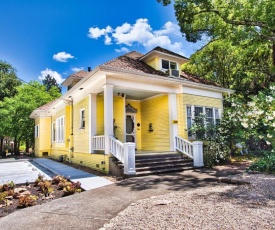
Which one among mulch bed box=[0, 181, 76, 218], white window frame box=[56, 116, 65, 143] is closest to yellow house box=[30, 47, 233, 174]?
white window frame box=[56, 116, 65, 143]

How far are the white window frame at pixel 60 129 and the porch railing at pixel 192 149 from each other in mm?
7795

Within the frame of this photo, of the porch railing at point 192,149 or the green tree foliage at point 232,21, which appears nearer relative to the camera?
the porch railing at point 192,149

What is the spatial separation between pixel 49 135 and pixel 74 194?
563 inches

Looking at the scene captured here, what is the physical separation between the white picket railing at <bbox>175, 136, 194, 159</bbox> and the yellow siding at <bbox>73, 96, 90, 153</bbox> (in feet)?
14.0

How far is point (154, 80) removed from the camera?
9.74 m

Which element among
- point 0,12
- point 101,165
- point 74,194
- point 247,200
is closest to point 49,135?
point 0,12

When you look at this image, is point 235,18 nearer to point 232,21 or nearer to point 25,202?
point 232,21

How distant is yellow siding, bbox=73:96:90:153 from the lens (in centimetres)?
1036

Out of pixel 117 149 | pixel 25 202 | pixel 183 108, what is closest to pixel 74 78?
Answer: pixel 183 108

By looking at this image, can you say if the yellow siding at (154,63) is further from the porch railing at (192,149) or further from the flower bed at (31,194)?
the flower bed at (31,194)

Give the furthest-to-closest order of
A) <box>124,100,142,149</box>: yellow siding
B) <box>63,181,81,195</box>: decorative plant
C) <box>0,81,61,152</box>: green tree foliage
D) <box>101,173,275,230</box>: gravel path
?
<box>0,81,61,152</box>: green tree foliage → <box>124,100,142,149</box>: yellow siding → <box>63,181,81,195</box>: decorative plant → <box>101,173,275,230</box>: gravel path

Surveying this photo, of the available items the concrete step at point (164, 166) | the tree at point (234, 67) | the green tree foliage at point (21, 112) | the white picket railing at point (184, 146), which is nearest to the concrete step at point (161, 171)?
the concrete step at point (164, 166)

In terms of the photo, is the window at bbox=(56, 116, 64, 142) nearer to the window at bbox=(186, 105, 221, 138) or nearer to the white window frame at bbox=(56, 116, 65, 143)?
the white window frame at bbox=(56, 116, 65, 143)

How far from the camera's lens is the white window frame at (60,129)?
14.2 metres
